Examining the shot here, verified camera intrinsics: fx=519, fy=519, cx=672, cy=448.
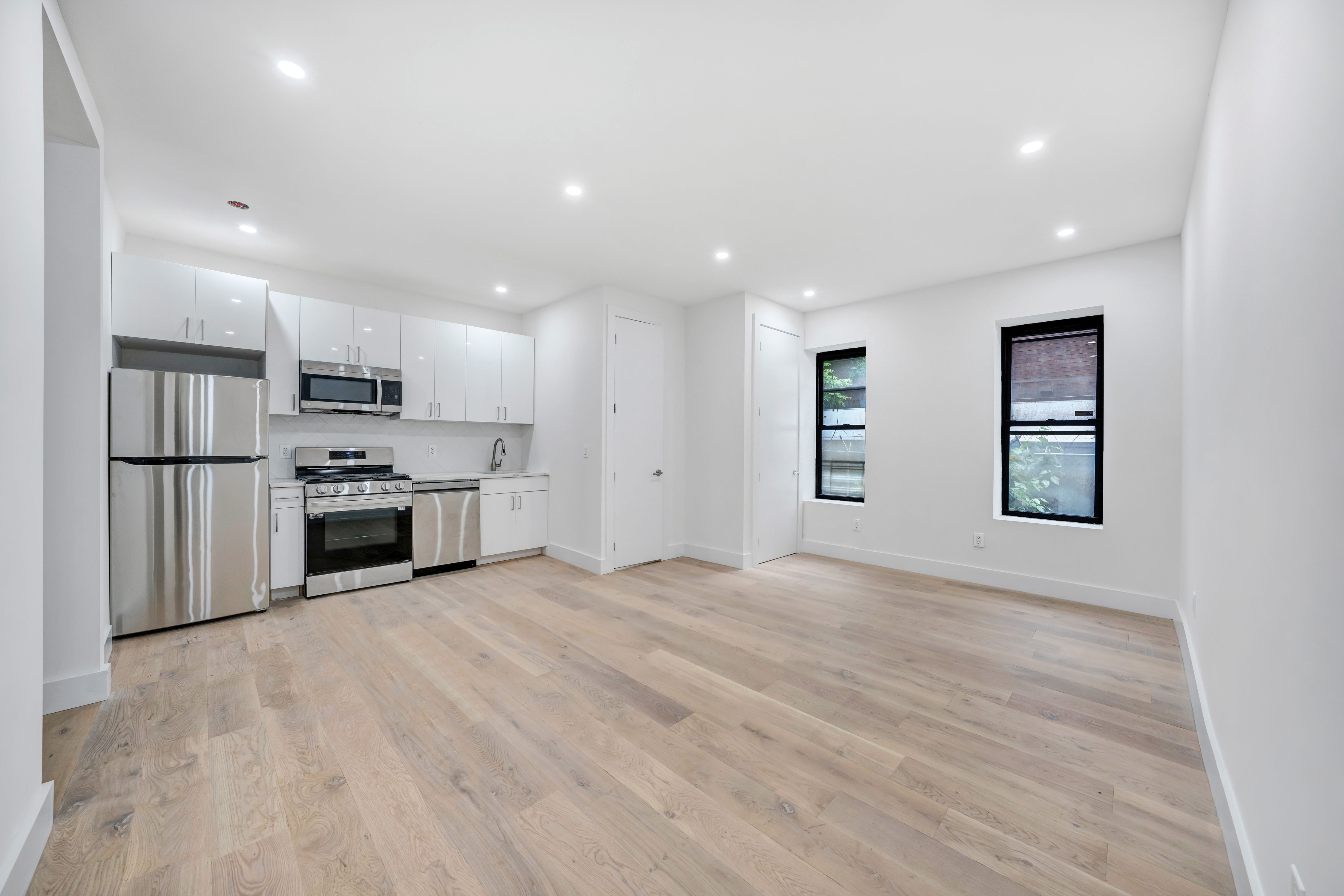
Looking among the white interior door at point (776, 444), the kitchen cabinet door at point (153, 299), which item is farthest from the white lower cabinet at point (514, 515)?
the kitchen cabinet door at point (153, 299)

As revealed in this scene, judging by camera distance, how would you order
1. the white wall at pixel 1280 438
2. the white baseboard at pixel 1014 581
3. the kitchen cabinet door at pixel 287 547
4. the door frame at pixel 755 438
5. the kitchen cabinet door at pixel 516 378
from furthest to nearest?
the kitchen cabinet door at pixel 516 378
the door frame at pixel 755 438
the kitchen cabinet door at pixel 287 547
the white baseboard at pixel 1014 581
the white wall at pixel 1280 438

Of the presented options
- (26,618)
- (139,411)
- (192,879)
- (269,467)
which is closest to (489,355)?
(269,467)

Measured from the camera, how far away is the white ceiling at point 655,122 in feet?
5.88

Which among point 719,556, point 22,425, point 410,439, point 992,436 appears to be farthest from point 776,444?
point 22,425

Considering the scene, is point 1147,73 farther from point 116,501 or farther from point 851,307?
point 116,501

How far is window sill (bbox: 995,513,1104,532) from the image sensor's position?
150 inches

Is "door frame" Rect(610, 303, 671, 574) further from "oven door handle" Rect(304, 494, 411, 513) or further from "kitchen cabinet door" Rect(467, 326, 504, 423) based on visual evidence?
"oven door handle" Rect(304, 494, 411, 513)

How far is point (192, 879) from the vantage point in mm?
1402

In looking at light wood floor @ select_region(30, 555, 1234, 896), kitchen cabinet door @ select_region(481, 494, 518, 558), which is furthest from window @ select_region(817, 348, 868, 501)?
kitchen cabinet door @ select_region(481, 494, 518, 558)

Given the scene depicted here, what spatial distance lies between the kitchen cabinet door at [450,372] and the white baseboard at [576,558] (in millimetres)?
1549

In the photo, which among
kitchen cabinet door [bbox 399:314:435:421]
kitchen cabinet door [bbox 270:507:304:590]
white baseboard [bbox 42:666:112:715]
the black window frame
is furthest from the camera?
the black window frame

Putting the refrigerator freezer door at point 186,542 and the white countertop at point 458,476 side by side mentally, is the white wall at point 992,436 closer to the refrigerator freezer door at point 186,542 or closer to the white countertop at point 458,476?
the white countertop at point 458,476

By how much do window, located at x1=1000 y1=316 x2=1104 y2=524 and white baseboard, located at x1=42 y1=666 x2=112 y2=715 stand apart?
5689mm

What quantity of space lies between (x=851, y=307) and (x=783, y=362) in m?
0.84
